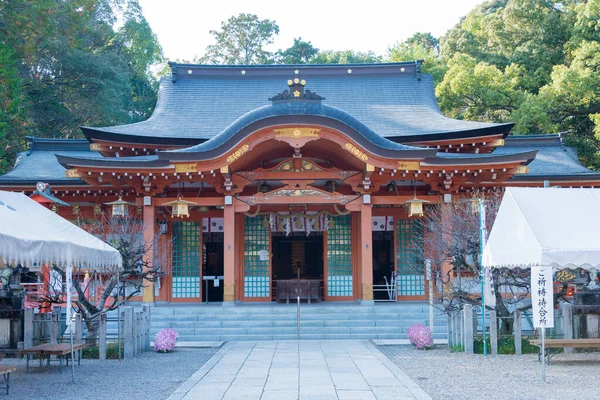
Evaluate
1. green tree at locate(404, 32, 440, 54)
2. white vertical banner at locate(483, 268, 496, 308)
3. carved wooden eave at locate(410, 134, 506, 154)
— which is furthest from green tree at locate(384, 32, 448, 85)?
white vertical banner at locate(483, 268, 496, 308)

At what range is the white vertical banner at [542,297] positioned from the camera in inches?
372

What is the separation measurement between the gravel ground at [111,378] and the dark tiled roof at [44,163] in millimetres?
7104

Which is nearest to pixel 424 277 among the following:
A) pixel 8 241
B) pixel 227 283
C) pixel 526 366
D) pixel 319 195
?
pixel 319 195

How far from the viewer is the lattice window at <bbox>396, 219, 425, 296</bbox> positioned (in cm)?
1903

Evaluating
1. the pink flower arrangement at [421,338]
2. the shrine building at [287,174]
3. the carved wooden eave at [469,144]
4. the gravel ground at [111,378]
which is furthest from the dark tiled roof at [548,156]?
the gravel ground at [111,378]

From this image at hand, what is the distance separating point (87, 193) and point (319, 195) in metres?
6.65

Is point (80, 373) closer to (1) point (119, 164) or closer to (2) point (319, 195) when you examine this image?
(1) point (119, 164)

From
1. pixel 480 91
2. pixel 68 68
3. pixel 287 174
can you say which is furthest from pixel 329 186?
pixel 68 68

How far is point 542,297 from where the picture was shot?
953 centimetres

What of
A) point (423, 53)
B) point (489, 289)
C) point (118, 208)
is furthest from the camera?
point (423, 53)

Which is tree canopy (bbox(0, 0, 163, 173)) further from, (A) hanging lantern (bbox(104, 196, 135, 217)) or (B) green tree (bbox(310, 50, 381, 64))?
(B) green tree (bbox(310, 50, 381, 64))

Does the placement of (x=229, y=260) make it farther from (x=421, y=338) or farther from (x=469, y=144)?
(x=469, y=144)

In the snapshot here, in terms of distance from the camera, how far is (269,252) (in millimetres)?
18969

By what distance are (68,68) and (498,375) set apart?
30.0m
